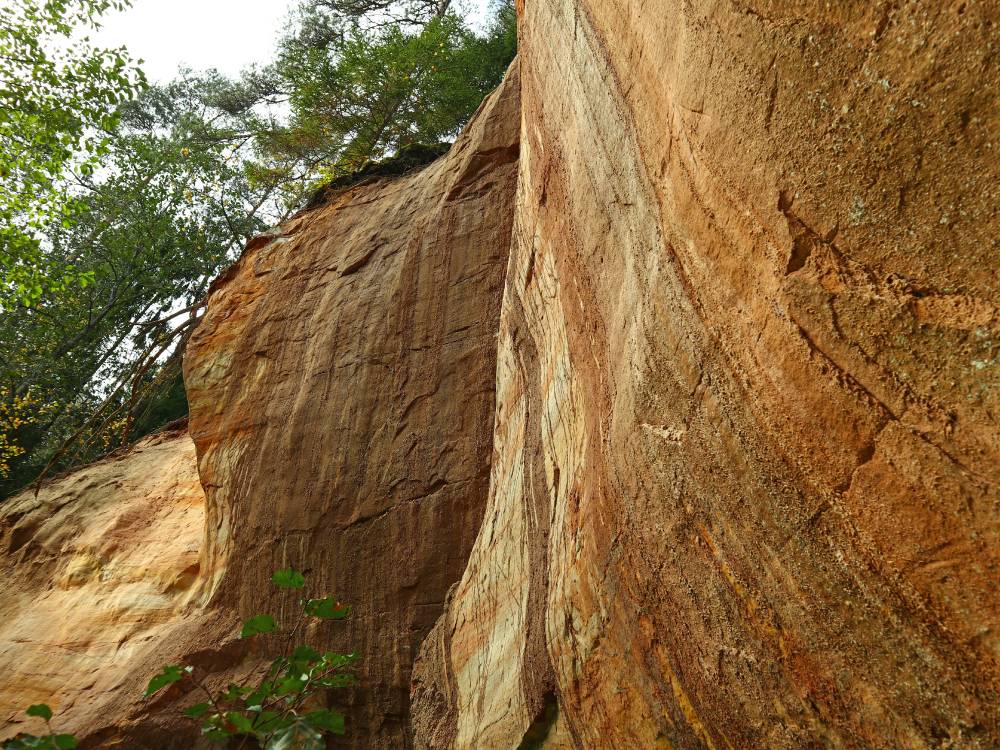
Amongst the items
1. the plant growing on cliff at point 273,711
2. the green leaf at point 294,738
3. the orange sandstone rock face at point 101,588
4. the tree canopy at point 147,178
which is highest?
the tree canopy at point 147,178

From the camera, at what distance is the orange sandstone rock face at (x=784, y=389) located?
1696mm

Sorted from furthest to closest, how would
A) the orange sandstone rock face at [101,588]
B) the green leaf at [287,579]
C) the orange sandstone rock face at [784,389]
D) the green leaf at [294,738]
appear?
the orange sandstone rock face at [101,588] → the green leaf at [287,579] → the green leaf at [294,738] → the orange sandstone rock face at [784,389]

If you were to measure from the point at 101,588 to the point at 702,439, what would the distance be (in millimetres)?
8491

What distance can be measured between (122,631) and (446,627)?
4310 millimetres

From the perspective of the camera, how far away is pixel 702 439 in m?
2.52

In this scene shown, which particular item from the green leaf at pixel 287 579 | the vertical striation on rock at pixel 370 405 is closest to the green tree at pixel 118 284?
the vertical striation on rock at pixel 370 405

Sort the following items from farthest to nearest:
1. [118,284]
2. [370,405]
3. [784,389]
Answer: [118,284] < [370,405] < [784,389]

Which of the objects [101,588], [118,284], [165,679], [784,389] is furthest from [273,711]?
[118,284]

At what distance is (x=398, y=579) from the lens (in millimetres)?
6332

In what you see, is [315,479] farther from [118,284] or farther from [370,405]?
[118,284]

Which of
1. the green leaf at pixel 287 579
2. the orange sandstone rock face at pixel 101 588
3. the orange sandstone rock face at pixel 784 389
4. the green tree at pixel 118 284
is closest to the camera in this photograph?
the orange sandstone rock face at pixel 784 389

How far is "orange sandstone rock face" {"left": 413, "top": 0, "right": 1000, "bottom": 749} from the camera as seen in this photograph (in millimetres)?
1696

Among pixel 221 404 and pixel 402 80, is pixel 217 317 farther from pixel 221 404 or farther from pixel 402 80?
pixel 402 80

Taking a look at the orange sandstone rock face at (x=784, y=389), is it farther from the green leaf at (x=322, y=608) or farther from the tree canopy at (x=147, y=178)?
the tree canopy at (x=147, y=178)
